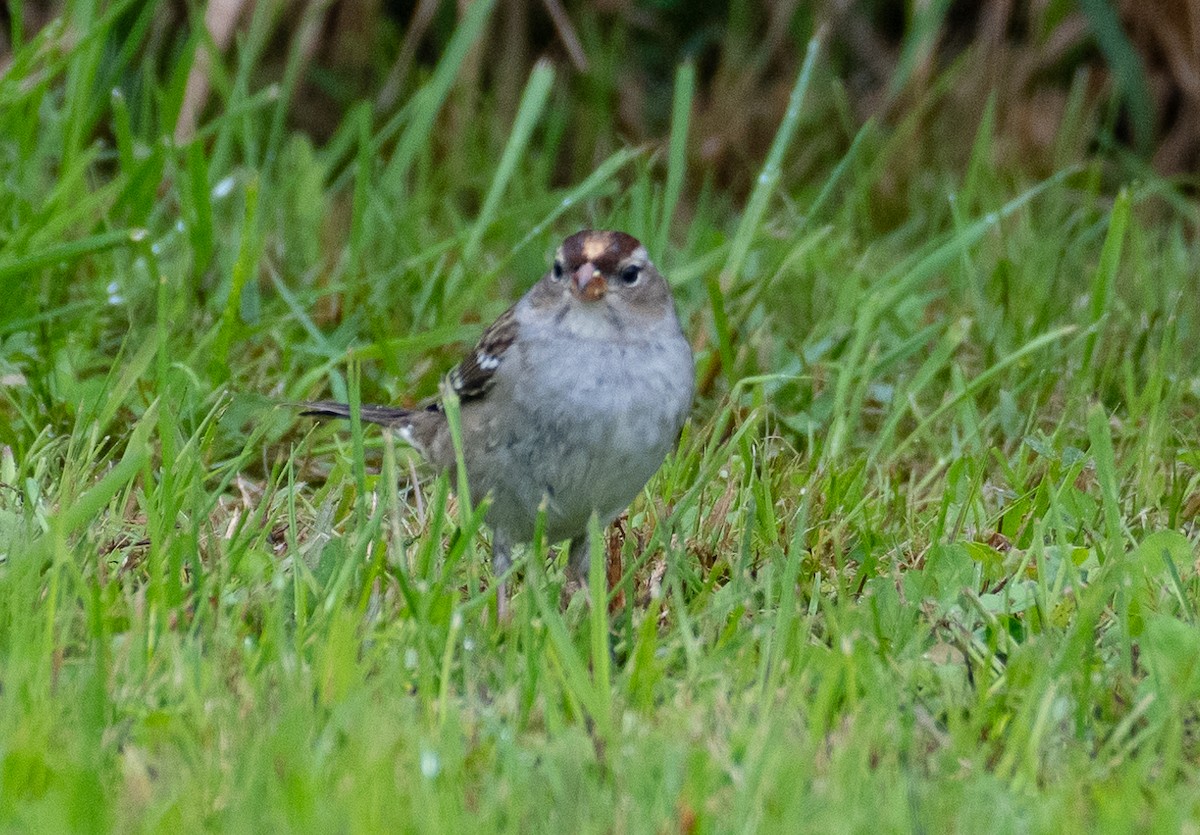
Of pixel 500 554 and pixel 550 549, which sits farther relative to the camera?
pixel 550 549

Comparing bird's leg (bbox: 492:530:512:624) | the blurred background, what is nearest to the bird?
bird's leg (bbox: 492:530:512:624)

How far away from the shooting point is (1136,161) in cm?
671

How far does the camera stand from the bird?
Result: 347 centimetres

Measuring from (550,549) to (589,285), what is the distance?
2.33 ft

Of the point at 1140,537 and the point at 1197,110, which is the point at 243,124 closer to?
the point at 1140,537

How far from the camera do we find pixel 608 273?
371cm

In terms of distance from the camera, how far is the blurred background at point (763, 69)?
6.75m

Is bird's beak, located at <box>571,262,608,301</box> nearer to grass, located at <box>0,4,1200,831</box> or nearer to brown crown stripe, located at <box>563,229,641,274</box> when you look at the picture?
brown crown stripe, located at <box>563,229,641,274</box>

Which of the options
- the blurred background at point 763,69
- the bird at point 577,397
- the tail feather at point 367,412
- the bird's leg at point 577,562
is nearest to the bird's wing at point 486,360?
the bird at point 577,397

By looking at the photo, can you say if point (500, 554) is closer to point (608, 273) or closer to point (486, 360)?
point (486, 360)

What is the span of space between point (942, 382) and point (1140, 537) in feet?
3.59

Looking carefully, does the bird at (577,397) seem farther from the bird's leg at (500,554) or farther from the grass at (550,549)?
the grass at (550,549)

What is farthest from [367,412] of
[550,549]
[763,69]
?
[763,69]

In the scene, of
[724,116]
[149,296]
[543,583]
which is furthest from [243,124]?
[543,583]
